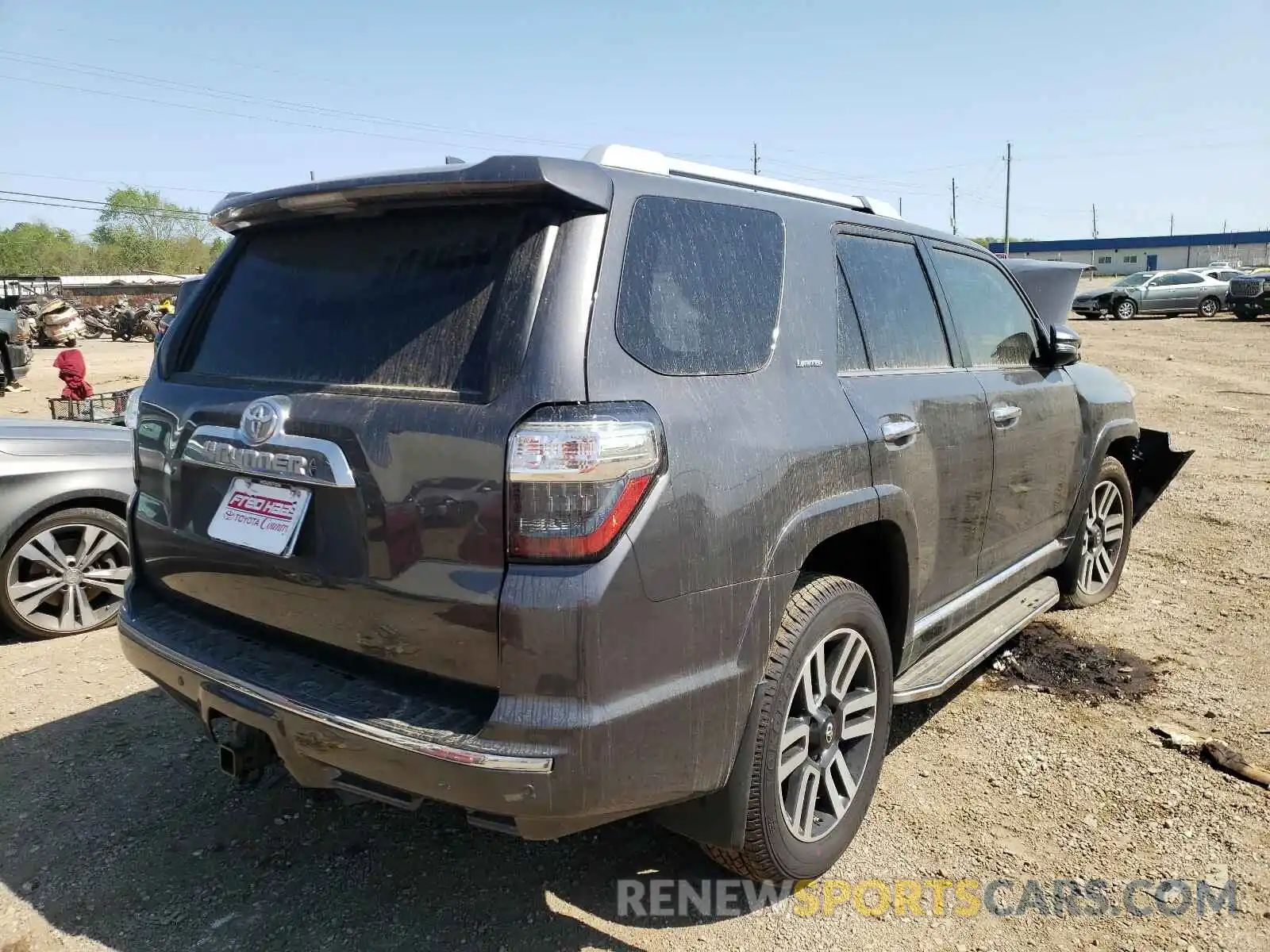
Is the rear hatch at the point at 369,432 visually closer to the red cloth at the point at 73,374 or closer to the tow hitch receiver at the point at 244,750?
the tow hitch receiver at the point at 244,750

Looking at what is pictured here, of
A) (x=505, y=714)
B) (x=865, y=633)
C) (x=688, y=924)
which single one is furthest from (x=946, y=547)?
(x=505, y=714)

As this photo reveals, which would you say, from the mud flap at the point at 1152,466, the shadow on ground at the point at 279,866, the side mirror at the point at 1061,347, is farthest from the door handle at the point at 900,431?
the mud flap at the point at 1152,466

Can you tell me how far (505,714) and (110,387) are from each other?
63.3ft

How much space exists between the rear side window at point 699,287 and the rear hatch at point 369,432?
214mm

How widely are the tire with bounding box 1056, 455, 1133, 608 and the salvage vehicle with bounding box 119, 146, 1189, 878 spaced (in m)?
2.22

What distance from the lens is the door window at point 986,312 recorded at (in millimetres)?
3711

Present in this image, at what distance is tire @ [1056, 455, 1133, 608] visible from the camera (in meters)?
4.84

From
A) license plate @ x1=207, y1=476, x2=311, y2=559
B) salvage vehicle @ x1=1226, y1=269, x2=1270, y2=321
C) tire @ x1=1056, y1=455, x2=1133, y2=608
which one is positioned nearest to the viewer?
license plate @ x1=207, y1=476, x2=311, y2=559

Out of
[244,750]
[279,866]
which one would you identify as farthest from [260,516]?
[279,866]

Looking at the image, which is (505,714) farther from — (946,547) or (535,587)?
(946,547)

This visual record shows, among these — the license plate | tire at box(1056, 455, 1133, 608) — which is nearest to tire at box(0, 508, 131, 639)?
the license plate

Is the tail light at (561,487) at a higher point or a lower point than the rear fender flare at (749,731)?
higher

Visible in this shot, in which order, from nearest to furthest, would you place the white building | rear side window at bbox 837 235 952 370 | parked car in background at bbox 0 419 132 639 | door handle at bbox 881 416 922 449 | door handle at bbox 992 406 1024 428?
door handle at bbox 881 416 922 449 < rear side window at bbox 837 235 952 370 < door handle at bbox 992 406 1024 428 < parked car in background at bbox 0 419 132 639 < the white building

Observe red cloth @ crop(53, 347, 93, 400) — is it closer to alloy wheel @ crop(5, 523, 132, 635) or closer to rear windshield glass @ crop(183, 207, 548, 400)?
alloy wheel @ crop(5, 523, 132, 635)
